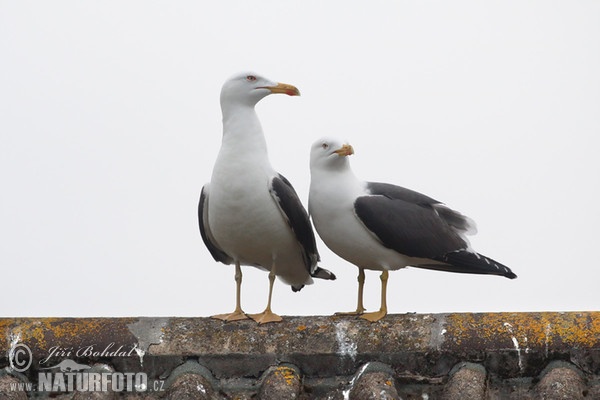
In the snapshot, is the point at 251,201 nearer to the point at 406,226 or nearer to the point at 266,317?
the point at 266,317

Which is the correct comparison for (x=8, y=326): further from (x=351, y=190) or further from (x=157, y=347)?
(x=351, y=190)

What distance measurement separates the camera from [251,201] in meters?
7.91

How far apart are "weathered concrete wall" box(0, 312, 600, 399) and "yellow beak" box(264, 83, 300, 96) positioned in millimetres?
2061

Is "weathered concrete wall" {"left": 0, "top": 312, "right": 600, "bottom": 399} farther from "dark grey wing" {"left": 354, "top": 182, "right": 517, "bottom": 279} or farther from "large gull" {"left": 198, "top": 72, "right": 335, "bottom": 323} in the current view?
"dark grey wing" {"left": 354, "top": 182, "right": 517, "bottom": 279}

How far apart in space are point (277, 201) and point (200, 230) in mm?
1017

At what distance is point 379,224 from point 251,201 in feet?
3.07

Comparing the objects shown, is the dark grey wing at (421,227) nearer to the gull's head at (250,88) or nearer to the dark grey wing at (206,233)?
the gull's head at (250,88)

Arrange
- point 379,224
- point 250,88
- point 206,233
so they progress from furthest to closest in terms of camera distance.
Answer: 1. point 206,233
2. point 250,88
3. point 379,224

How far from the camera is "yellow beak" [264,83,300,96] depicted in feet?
27.1

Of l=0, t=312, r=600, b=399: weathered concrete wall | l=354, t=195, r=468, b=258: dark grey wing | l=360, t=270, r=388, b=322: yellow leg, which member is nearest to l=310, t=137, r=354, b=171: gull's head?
l=354, t=195, r=468, b=258: dark grey wing

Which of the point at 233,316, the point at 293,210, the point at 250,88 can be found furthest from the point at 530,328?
the point at 250,88

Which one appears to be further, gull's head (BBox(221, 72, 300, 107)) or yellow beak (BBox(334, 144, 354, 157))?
gull's head (BBox(221, 72, 300, 107))

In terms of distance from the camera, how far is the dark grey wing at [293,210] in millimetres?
7961

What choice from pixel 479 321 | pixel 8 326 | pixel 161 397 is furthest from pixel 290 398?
pixel 8 326
